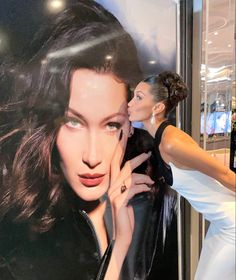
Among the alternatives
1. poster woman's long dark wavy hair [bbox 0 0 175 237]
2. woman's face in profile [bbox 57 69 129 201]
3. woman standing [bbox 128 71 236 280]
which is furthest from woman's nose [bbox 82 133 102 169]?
woman standing [bbox 128 71 236 280]

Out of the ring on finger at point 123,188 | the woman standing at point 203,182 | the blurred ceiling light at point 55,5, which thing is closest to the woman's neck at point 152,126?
the woman standing at point 203,182

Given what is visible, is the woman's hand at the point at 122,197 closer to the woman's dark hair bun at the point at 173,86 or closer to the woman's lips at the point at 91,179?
the woman's lips at the point at 91,179

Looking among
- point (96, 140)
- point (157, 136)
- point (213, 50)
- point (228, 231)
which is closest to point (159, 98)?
point (157, 136)

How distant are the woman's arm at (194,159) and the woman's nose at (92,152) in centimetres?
29

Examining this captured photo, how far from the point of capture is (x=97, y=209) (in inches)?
49.4

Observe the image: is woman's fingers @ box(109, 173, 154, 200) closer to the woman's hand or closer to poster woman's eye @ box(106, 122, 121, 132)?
the woman's hand

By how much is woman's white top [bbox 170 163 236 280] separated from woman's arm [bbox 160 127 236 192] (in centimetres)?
4

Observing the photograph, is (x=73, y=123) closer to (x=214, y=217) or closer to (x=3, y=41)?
(x=3, y=41)

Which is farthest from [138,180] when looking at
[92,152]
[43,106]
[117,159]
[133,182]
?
[43,106]

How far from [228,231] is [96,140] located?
60 centimetres

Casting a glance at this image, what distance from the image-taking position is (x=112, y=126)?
4.13ft

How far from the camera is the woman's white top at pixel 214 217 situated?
1010mm

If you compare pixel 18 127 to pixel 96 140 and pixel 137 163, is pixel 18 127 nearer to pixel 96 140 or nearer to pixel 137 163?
pixel 96 140

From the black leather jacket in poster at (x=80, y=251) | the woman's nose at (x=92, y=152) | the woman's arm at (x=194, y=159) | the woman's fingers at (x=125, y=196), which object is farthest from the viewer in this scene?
the woman's fingers at (x=125, y=196)
